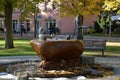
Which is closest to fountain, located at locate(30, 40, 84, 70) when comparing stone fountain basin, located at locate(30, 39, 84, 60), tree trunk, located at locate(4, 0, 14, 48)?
stone fountain basin, located at locate(30, 39, 84, 60)

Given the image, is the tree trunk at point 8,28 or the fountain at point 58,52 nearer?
the fountain at point 58,52

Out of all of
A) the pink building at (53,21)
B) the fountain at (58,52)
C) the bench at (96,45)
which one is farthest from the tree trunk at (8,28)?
the pink building at (53,21)

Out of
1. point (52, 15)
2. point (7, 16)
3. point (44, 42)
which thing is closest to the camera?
point (44, 42)

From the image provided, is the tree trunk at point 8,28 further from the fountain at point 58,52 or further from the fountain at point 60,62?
the fountain at point 58,52

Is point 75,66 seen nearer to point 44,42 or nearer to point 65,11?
point 44,42

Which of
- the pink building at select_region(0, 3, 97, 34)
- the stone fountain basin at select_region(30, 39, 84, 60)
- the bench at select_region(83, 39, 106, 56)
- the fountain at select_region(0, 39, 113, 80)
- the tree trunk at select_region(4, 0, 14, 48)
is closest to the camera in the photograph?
the fountain at select_region(0, 39, 113, 80)

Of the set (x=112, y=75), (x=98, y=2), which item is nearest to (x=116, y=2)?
(x=112, y=75)

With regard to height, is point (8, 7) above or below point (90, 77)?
above

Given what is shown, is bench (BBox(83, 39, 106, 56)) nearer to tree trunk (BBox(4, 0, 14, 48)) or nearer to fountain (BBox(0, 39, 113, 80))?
tree trunk (BBox(4, 0, 14, 48))

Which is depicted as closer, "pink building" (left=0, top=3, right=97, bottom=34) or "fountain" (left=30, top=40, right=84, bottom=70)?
"fountain" (left=30, top=40, right=84, bottom=70)

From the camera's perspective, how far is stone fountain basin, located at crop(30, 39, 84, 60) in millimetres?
16281

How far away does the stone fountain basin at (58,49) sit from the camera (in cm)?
1628

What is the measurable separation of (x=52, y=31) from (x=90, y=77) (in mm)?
54537

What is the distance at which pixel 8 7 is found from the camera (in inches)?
1282
